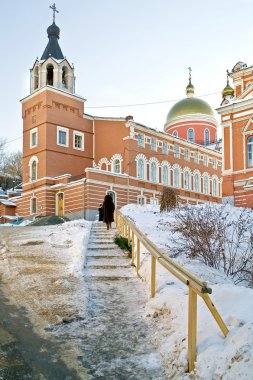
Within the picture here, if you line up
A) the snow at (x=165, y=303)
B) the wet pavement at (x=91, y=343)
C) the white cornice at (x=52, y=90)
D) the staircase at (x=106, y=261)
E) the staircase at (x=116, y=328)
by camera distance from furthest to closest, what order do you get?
the white cornice at (x=52, y=90)
the staircase at (x=106, y=261)
the staircase at (x=116, y=328)
the wet pavement at (x=91, y=343)
the snow at (x=165, y=303)

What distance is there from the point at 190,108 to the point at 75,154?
21.8 metres

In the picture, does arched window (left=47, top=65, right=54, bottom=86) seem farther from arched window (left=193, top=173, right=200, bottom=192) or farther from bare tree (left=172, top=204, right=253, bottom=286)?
bare tree (left=172, top=204, right=253, bottom=286)

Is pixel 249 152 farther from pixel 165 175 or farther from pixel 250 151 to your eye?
pixel 165 175

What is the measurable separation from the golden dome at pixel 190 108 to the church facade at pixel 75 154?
32.0 feet

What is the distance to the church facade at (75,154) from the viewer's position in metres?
35.2

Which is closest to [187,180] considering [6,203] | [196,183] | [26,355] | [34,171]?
[196,183]

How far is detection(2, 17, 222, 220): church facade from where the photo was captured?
116ft

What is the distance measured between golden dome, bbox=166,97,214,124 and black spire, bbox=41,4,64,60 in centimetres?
1967

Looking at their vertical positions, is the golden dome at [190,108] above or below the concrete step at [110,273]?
above

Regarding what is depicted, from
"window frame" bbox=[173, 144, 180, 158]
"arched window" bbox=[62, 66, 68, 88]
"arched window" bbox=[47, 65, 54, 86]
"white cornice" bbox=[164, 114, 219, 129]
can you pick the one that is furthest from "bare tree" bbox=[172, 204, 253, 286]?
"white cornice" bbox=[164, 114, 219, 129]

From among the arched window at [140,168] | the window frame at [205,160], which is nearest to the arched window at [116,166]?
the arched window at [140,168]

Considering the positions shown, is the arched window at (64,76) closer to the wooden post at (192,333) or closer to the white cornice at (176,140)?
the white cornice at (176,140)

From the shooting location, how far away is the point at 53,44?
134 ft

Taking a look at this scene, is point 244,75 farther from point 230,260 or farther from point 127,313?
point 127,313
